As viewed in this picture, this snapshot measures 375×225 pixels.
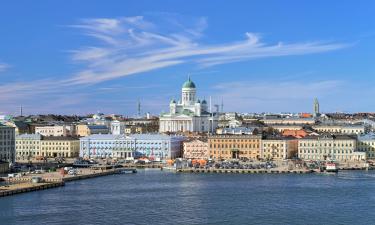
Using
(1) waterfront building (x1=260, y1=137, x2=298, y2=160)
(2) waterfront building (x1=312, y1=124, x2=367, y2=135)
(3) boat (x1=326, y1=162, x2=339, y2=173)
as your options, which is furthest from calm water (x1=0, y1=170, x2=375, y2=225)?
(2) waterfront building (x1=312, y1=124, x2=367, y2=135)

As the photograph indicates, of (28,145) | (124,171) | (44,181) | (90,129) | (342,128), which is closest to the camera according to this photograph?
(44,181)

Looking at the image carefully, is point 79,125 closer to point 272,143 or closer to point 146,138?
point 146,138

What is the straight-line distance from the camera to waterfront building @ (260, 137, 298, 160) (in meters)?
50.2

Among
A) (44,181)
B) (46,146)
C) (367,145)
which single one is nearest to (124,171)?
(44,181)

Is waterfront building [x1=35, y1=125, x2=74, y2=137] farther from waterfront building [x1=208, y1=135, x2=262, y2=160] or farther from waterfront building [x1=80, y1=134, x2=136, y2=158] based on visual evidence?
waterfront building [x1=208, y1=135, x2=262, y2=160]

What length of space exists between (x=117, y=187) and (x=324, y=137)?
20.5m

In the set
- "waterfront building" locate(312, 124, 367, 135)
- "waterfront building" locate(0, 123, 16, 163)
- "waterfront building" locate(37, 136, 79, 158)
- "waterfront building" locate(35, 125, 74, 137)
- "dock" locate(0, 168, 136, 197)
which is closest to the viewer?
"dock" locate(0, 168, 136, 197)

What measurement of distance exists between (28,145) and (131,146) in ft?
26.9

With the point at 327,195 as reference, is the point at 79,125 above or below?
above

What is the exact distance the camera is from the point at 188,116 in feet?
228

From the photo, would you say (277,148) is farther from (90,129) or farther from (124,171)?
(90,129)

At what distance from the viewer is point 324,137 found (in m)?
49.6

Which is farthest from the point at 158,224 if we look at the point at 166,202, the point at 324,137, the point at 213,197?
the point at 324,137

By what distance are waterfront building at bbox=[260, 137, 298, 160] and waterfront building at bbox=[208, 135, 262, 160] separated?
1.31 ft
